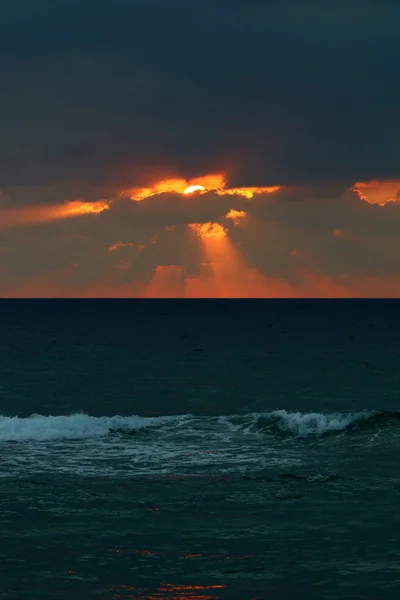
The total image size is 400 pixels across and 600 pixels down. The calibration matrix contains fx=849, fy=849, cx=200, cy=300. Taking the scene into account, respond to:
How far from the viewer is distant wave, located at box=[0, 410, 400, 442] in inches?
1997

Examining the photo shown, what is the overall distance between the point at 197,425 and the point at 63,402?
2490cm

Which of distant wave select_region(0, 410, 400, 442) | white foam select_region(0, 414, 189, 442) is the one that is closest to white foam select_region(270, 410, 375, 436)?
distant wave select_region(0, 410, 400, 442)

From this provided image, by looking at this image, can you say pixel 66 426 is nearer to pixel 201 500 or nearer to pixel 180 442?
pixel 180 442

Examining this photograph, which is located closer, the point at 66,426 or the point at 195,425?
the point at 66,426

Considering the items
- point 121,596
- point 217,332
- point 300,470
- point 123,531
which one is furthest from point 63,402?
point 217,332

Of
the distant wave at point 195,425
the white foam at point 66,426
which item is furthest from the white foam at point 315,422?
the white foam at point 66,426

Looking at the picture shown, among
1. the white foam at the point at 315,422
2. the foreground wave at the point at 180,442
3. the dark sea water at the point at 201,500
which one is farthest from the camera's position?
the white foam at the point at 315,422

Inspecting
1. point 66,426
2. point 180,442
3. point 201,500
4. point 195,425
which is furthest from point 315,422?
point 201,500

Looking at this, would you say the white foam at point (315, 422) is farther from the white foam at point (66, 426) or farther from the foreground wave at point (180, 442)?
the white foam at point (66, 426)

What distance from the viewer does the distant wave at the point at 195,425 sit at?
1997 inches

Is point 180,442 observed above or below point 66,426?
below

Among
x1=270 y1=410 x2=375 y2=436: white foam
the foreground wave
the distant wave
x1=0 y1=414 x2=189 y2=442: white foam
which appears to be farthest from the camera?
x1=270 y1=410 x2=375 y2=436: white foam

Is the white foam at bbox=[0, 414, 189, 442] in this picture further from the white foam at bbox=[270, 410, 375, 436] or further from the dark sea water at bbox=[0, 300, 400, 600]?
the white foam at bbox=[270, 410, 375, 436]

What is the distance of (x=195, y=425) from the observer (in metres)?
54.7
